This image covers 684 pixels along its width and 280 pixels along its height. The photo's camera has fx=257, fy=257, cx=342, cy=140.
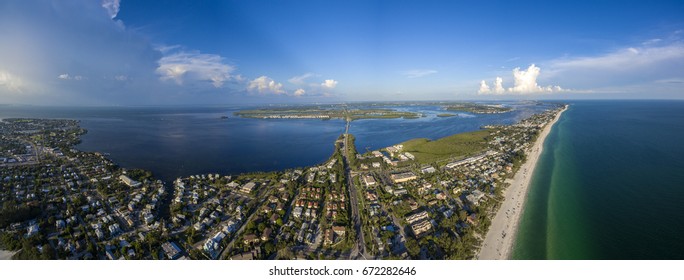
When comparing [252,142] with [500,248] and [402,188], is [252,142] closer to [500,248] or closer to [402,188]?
[402,188]

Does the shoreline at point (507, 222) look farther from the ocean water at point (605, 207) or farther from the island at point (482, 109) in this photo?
the island at point (482, 109)

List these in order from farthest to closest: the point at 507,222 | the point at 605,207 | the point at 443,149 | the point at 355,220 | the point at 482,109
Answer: the point at 482,109, the point at 443,149, the point at 605,207, the point at 355,220, the point at 507,222

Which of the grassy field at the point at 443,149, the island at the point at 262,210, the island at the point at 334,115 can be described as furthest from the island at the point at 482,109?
the island at the point at 262,210

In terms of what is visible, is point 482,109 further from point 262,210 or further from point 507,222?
point 262,210

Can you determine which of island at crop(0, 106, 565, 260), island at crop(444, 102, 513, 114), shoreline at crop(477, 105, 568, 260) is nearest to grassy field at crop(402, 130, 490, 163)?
island at crop(0, 106, 565, 260)

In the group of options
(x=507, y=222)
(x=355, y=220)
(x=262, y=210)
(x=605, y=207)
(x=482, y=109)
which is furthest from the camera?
(x=482, y=109)

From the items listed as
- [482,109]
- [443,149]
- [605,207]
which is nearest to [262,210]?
[605,207]
